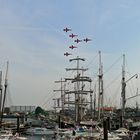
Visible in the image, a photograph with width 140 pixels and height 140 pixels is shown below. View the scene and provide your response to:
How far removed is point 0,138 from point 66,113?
3525 inches

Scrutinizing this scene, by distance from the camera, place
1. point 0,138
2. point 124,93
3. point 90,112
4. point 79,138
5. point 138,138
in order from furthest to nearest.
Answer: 1. point 90,112
2. point 124,93
3. point 0,138
4. point 79,138
5. point 138,138

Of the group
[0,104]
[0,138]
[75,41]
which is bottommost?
[0,138]

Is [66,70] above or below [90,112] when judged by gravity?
above

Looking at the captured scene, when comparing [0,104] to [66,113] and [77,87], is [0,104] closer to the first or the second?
[77,87]

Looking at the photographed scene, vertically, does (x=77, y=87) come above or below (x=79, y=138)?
above

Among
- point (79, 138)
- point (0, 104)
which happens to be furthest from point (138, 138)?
point (0, 104)

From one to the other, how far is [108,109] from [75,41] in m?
54.6

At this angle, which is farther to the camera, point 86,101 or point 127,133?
point 86,101

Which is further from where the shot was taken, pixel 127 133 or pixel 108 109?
pixel 108 109

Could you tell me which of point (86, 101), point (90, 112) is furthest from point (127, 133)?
point (90, 112)

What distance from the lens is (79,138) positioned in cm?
6525

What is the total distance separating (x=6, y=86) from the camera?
94812mm

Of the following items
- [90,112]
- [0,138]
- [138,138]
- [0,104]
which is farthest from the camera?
[90,112]

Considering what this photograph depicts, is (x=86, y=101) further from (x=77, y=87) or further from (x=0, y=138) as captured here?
(x=0, y=138)
